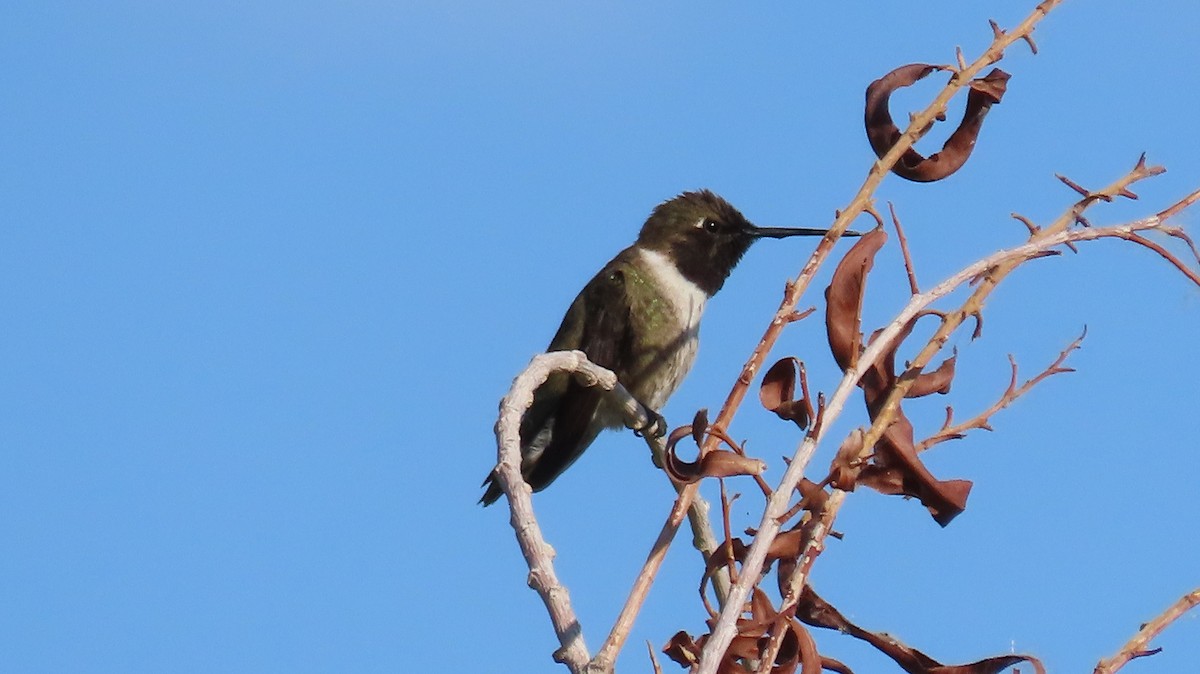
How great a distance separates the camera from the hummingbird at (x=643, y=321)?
623cm

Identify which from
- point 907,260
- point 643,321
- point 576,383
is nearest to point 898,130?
point 907,260

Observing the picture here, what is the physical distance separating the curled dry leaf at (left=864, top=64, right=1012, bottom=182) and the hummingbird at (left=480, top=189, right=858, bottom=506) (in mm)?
2962

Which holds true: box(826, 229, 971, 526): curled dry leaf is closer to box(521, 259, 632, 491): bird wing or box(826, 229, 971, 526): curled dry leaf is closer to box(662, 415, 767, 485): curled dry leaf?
box(662, 415, 767, 485): curled dry leaf

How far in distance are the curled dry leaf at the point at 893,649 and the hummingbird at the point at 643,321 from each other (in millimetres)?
3261

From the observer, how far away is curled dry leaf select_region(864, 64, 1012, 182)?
2566 mm

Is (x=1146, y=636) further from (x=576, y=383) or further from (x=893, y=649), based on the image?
(x=576, y=383)

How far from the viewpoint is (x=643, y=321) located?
6.65 m

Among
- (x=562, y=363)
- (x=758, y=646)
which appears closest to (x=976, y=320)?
(x=758, y=646)

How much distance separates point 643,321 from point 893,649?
442 cm

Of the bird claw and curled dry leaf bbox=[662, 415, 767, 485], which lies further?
the bird claw

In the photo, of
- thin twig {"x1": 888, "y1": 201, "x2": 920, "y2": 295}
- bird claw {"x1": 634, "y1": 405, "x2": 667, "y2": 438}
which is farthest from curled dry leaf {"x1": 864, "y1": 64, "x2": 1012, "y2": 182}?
bird claw {"x1": 634, "y1": 405, "x2": 667, "y2": 438}

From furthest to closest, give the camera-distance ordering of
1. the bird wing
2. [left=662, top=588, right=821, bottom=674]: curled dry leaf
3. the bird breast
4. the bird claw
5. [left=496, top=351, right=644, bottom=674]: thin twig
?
the bird breast → the bird wing → the bird claw → [left=496, top=351, right=644, bottom=674]: thin twig → [left=662, top=588, right=821, bottom=674]: curled dry leaf

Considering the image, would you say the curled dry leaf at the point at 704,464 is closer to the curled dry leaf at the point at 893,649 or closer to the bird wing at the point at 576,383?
the curled dry leaf at the point at 893,649

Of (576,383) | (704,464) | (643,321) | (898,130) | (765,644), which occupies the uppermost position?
(643,321)
